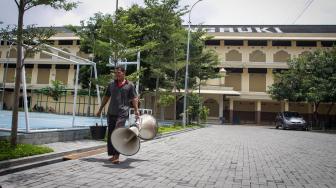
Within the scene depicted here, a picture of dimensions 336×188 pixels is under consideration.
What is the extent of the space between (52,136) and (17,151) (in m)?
2.79

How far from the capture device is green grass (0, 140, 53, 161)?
6191mm

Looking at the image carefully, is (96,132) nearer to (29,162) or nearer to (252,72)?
(29,162)

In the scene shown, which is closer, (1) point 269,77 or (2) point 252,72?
(1) point 269,77

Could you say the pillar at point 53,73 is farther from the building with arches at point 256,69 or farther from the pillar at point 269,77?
the pillar at point 269,77

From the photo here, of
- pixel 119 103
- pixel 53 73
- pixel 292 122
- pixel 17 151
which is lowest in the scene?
pixel 17 151

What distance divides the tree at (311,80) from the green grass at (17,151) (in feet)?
93.8

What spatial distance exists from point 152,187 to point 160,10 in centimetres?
1753

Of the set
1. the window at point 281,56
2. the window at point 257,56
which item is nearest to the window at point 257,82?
the window at point 257,56

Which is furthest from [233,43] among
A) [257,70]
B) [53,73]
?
[53,73]

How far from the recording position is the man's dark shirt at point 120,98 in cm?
734

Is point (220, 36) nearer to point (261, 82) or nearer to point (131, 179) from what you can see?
point (261, 82)

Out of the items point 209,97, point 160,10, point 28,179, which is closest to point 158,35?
point 160,10

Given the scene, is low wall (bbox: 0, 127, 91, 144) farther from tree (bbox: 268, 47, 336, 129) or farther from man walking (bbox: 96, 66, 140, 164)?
tree (bbox: 268, 47, 336, 129)

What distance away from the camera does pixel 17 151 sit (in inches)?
260
